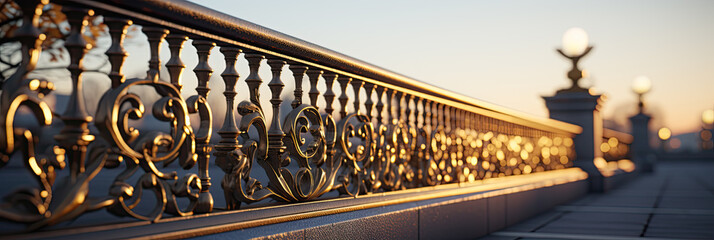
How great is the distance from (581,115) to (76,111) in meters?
13.1

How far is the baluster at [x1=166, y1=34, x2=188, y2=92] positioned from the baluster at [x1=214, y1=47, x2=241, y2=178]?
15.2 inches

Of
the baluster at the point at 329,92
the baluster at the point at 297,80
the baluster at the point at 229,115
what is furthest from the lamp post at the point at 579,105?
the baluster at the point at 229,115

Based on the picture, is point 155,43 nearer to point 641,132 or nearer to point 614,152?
point 614,152

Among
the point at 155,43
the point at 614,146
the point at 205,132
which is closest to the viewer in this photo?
the point at 155,43

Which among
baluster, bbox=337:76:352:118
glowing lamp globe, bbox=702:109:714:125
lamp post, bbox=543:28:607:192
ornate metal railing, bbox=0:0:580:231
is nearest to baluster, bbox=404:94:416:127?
ornate metal railing, bbox=0:0:580:231

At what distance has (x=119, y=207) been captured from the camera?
229cm

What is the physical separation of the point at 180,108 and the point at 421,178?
3327mm

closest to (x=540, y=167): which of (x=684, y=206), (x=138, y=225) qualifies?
(x=684, y=206)

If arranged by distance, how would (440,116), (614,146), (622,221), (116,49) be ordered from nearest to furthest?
(116,49)
(440,116)
(622,221)
(614,146)

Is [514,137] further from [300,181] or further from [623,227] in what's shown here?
[300,181]

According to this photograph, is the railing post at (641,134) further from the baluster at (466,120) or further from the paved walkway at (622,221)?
the baluster at (466,120)

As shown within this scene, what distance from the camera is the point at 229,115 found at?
296cm

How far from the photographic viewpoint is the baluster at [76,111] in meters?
2.10

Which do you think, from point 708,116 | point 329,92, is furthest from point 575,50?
point 708,116
